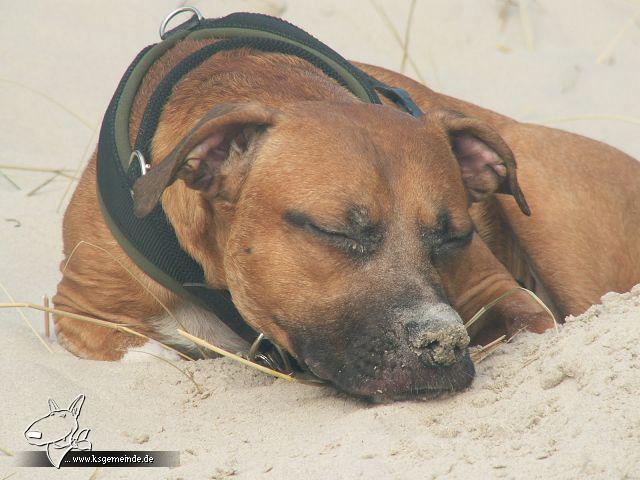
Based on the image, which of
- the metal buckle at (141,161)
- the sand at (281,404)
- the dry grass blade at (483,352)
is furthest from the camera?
the metal buckle at (141,161)

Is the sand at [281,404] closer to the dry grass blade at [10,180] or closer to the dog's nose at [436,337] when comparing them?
the dry grass blade at [10,180]

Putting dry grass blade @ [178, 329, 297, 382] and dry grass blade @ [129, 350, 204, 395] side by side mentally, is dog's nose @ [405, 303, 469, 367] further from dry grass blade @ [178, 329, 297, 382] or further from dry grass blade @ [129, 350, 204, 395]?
dry grass blade @ [129, 350, 204, 395]

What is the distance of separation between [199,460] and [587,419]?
1138 millimetres

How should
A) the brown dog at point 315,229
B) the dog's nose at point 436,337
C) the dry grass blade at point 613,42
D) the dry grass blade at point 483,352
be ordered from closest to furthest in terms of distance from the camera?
the dog's nose at point 436,337 < the brown dog at point 315,229 < the dry grass blade at point 483,352 < the dry grass blade at point 613,42

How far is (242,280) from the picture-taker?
356cm

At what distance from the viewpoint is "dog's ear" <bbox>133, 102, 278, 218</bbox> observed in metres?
3.31

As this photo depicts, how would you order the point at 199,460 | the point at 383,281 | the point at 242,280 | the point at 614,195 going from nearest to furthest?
1. the point at 199,460
2. the point at 383,281
3. the point at 242,280
4. the point at 614,195

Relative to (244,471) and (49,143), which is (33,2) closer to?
(49,143)

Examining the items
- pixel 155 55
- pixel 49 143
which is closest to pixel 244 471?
pixel 155 55

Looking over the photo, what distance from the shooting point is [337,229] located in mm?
3301

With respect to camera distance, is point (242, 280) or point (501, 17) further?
point (501, 17)

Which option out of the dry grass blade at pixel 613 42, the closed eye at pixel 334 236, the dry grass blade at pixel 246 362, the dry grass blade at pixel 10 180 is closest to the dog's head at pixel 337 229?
the closed eye at pixel 334 236

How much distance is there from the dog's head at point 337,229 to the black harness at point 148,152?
0.40 feet

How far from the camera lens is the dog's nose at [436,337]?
307cm
